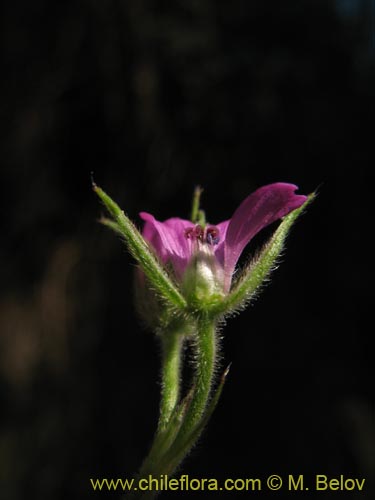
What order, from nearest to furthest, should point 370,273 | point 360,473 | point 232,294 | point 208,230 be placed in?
point 232,294, point 208,230, point 360,473, point 370,273

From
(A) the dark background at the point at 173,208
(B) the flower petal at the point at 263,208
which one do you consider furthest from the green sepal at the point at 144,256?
(A) the dark background at the point at 173,208

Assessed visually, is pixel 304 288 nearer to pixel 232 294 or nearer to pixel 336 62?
pixel 336 62

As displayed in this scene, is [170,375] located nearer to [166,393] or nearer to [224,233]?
[166,393]

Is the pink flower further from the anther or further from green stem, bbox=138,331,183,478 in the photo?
green stem, bbox=138,331,183,478

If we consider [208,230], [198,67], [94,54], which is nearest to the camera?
[208,230]

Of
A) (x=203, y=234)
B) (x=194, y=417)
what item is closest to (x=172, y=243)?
(x=203, y=234)

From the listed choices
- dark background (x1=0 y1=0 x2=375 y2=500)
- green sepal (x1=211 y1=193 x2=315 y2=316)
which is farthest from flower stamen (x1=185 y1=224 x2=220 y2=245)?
dark background (x1=0 y1=0 x2=375 y2=500)

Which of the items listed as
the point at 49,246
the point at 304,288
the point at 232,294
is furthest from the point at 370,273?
the point at 232,294

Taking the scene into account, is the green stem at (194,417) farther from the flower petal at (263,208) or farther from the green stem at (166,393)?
the flower petal at (263,208)

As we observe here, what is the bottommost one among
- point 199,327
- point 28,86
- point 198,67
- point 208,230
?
point 199,327
